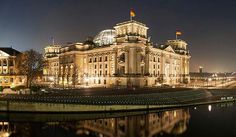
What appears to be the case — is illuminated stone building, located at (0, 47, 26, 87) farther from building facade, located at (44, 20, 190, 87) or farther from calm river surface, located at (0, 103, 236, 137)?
calm river surface, located at (0, 103, 236, 137)

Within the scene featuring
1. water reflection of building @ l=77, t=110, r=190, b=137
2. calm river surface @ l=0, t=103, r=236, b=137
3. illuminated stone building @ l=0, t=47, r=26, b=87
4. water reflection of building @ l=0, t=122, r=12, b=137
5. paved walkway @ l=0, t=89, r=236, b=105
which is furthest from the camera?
illuminated stone building @ l=0, t=47, r=26, b=87

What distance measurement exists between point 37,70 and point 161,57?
6279cm

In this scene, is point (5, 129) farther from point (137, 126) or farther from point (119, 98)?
point (119, 98)

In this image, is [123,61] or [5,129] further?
[123,61]

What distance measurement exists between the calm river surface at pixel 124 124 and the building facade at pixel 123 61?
5035cm

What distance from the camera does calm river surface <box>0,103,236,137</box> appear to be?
39156 millimetres

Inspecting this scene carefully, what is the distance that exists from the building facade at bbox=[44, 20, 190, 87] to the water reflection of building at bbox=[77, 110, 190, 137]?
52761 millimetres

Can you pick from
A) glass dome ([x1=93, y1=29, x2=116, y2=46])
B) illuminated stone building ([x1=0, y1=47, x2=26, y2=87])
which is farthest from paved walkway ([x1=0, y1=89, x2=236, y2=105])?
glass dome ([x1=93, y1=29, x2=116, y2=46])

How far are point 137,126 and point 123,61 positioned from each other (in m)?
65.1

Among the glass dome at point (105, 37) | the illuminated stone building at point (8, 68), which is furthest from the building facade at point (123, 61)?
the illuminated stone building at point (8, 68)

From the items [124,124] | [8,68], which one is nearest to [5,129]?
[124,124]

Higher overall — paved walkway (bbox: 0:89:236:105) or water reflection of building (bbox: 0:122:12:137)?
paved walkway (bbox: 0:89:236:105)

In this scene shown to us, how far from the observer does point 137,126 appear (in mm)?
43500

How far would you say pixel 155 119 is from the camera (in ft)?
161
